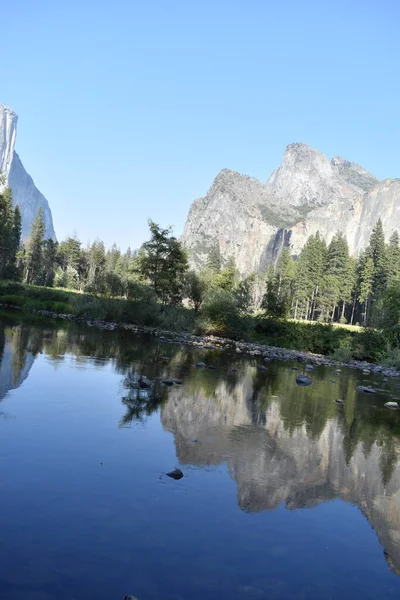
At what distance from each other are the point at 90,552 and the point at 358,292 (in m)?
96.3

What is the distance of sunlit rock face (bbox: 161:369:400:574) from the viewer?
834cm

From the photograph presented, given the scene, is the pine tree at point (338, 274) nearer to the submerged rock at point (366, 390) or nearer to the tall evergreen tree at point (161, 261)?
the tall evergreen tree at point (161, 261)

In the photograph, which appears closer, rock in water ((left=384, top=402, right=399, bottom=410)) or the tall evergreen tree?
rock in water ((left=384, top=402, right=399, bottom=410))

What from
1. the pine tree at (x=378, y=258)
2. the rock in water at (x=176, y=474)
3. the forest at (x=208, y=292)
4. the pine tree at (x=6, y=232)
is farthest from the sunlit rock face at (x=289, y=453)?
the pine tree at (x=378, y=258)

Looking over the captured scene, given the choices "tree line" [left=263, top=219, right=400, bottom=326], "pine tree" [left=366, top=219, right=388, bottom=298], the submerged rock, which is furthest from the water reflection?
"pine tree" [left=366, top=219, right=388, bottom=298]

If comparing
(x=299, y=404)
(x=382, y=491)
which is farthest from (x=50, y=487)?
(x=299, y=404)

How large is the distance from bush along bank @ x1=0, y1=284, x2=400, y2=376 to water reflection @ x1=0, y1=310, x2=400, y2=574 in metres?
11.7

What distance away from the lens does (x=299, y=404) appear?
54.2 ft

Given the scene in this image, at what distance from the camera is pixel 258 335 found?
45.1 m

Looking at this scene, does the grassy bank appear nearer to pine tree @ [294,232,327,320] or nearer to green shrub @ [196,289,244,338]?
green shrub @ [196,289,244,338]

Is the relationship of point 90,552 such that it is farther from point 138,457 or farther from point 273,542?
point 138,457

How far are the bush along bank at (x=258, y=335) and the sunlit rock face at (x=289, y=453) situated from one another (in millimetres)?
19623

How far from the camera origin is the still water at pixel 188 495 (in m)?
5.42

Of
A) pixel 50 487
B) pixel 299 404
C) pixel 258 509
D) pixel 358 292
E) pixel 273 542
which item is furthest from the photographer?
pixel 358 292
